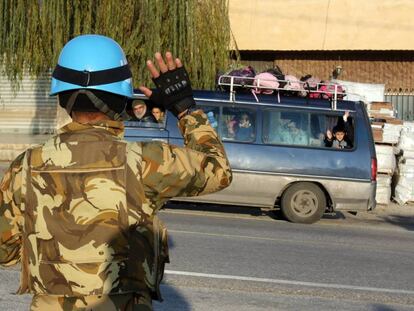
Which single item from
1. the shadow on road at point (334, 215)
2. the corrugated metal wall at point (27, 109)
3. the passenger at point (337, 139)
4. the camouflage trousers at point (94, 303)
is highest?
the corrugated metal wall at point (27, 109)

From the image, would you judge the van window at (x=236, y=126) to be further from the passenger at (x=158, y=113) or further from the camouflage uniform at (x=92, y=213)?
the camouflage uniform at (x=92, y=213)

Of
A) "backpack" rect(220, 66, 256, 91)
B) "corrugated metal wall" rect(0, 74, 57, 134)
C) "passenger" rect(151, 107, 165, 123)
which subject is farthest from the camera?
"corrugated metal wall" rect(0, 74, 57, 134)

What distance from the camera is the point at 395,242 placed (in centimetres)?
1087

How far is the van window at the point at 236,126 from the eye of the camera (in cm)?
1218

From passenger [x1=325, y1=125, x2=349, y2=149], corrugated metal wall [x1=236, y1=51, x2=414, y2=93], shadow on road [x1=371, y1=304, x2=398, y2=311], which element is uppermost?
corrugated metal wall [x1=236, y1=51, x2=414, y2=93]

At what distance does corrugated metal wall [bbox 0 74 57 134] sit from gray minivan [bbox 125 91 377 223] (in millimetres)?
12693

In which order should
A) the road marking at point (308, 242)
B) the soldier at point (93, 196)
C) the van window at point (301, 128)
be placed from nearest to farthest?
1. the soldier at point (93, 196)
2. the road marking at point (308, 242)
3. the van window at point (301, 128)

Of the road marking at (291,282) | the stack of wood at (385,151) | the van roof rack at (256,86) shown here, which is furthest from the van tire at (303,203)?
the road marking at (291,282)

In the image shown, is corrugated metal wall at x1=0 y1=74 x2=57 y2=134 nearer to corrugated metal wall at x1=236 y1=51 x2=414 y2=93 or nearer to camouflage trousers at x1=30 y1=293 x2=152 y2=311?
corrugated metal wall at x1=236 y1=51 x2=414 y2=93

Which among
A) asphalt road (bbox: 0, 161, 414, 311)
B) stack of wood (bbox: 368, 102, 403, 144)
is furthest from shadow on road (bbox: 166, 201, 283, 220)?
stack of wood (bbox: 368, 102, 403, 144)

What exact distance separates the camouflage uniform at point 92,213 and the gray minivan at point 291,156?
965 cm

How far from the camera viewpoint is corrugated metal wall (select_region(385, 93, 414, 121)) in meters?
21.4

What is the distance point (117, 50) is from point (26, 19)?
16.1 metres

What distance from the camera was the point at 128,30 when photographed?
1762 centimetres
